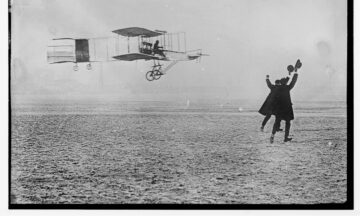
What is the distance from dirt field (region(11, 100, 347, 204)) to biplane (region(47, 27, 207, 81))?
0.19m

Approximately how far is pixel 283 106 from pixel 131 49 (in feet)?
2.14

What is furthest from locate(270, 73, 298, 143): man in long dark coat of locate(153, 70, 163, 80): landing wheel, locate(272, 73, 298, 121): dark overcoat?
locate(153, 70, 163, 80): landing wheel

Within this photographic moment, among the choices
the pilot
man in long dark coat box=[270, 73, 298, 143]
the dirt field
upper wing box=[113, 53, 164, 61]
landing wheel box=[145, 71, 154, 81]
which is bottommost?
the dirt field

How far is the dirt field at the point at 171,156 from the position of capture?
205 centimetres

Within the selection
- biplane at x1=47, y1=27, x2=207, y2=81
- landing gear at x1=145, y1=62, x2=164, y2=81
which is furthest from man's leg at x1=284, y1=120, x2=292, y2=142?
landing gear at x1=145, y1=62, x2=164, y2=81

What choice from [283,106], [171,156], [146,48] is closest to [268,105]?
[283,106]

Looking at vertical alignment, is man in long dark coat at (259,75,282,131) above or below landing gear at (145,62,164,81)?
below

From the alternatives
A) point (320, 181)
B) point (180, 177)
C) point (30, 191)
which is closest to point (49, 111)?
point (30, 191)

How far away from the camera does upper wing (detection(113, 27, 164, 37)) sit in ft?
6.88

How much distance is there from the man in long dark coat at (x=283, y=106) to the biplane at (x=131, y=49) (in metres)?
0.34

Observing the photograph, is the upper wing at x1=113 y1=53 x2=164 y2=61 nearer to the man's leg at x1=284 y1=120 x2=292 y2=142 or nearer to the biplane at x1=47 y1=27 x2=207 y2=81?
the biplane at x1=47 y1=27 x2=207 y2=81

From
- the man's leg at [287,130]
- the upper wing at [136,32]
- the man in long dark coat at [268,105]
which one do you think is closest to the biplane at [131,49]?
the upper wing at [136,32]

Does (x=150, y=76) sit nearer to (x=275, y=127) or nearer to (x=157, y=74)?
(x=157, y=74)

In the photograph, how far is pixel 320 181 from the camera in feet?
6.77
